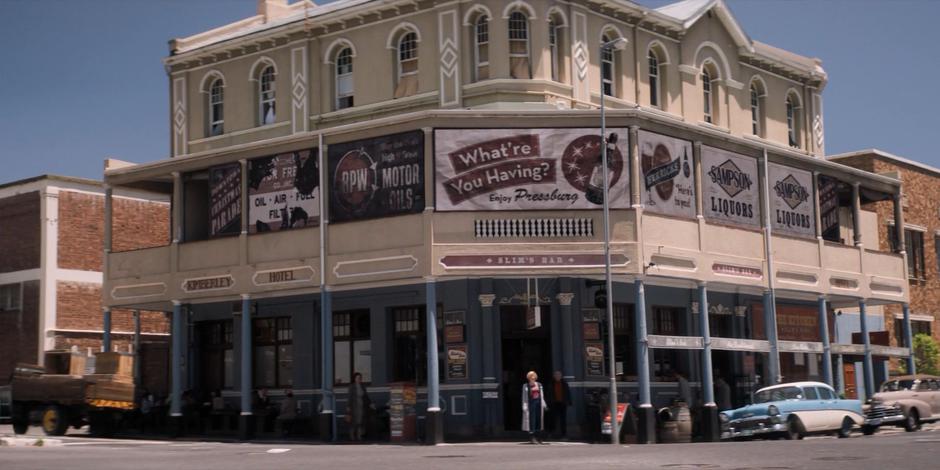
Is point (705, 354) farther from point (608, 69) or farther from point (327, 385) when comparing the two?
point (327, 385)

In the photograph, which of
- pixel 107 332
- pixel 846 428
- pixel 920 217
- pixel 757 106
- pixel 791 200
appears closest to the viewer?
pixel 846 428

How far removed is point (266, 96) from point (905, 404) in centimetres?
2129

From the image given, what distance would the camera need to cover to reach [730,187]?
3519 centimetres

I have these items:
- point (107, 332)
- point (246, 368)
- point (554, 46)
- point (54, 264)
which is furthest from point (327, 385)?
point (54, 264)

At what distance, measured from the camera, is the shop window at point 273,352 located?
38.0 metres

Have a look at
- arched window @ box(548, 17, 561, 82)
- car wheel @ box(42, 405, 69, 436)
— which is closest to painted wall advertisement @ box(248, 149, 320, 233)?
car wheel @ box(42, 405, 69, 436)

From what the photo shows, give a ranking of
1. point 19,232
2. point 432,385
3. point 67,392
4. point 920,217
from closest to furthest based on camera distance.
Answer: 1. point 432,385
2. point 67,392
3. point 19,232
4. point 920,217

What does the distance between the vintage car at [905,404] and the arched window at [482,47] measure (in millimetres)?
13969

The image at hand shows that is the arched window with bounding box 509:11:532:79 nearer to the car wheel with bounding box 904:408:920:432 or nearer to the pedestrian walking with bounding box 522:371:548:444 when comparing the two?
the pedestrian walking with bounding box 522:371:548:444

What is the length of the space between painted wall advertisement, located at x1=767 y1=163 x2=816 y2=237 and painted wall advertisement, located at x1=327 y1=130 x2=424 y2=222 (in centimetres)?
1110

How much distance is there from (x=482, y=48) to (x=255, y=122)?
853 cm

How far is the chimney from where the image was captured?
43438mm

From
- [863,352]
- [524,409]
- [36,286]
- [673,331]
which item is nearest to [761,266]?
[673,331]

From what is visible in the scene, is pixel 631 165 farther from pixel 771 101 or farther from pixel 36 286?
pixel 36 286
